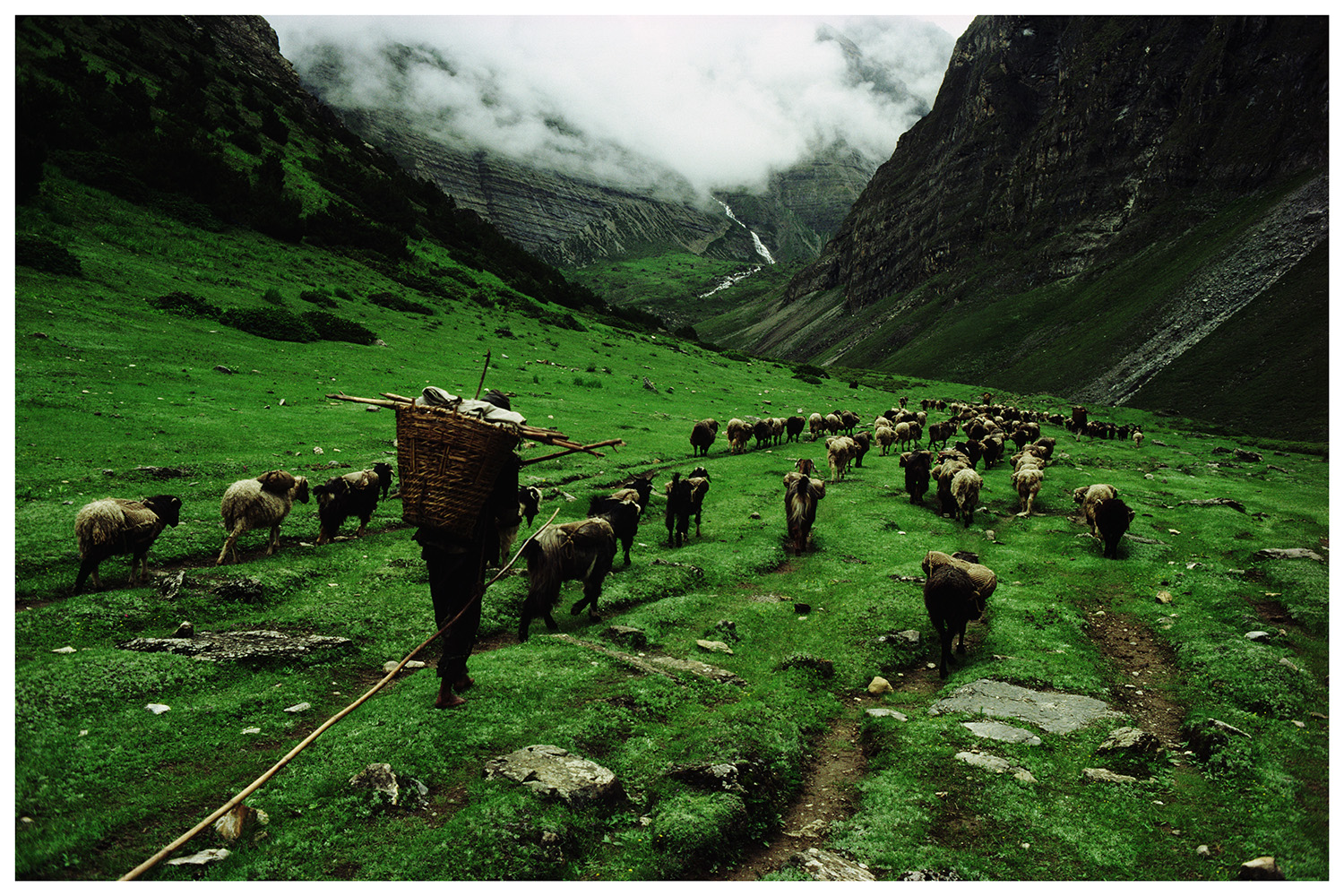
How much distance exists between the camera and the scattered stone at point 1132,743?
7.79 metres

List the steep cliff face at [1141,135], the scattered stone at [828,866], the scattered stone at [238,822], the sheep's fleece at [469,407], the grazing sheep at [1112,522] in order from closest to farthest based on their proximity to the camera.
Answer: the scattered stone at [238,822] → the scattered stone at [828,866] → the sheep's fleece at [469,407] → the grazing sheep at [1112,522] → the steep cliff face at [1141,135]

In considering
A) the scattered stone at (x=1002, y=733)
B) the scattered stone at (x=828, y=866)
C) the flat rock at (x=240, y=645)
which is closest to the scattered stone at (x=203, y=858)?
the flat rock at (x=240, y=645)

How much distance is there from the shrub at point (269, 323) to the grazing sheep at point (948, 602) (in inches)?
1658

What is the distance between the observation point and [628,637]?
36.3 ft

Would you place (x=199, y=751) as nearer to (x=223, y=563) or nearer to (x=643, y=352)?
(x=223, y=563)

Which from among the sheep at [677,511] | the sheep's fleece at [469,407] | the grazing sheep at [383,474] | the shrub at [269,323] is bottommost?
the sheep at [677,511]

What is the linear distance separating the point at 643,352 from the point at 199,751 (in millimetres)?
61029

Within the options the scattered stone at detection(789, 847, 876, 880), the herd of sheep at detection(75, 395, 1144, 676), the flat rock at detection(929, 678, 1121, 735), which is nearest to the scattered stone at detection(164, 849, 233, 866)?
the herd of sheep at detection(75, 395, 1144, 676)

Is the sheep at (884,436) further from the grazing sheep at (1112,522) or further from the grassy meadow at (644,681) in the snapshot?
the grazing sheep at (1112,522)

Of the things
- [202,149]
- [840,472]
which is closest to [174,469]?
[840,472]

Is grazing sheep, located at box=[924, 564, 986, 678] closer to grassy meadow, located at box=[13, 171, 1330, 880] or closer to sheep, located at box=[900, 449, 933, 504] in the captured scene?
grassy meadow, located at box=[13, 171, 1330, 880]

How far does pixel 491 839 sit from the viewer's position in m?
5.44

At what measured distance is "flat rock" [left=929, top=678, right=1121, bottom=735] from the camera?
8758 mm

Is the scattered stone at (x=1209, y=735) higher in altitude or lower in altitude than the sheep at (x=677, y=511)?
lower
